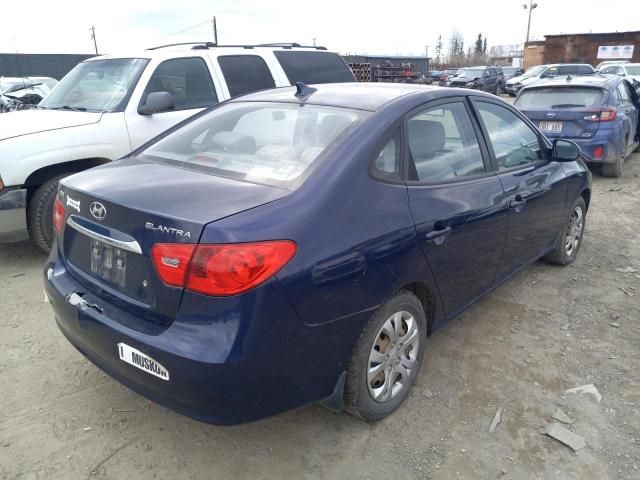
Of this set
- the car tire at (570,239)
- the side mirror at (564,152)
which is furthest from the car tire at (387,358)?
the car tire at (570,239)

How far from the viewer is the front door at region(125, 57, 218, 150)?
512 centimetres

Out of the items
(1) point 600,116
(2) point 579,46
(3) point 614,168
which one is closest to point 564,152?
(1) point 600,116

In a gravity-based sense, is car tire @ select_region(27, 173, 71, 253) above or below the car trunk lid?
below

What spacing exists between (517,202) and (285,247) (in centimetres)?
205

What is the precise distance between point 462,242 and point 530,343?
3.68ft

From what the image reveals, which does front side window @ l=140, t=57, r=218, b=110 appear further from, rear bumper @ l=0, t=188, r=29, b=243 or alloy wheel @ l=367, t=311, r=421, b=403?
alloy wheel @ l=367, t=311, r=421, b=403

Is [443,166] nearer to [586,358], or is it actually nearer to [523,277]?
[586,358]

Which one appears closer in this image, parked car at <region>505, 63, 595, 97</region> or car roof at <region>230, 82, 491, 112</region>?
car roof at <region>230, 82, 491, 112</region>

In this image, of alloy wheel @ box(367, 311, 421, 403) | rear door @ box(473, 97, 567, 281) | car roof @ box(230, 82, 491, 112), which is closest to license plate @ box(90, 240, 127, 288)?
alloy wheel @ box(367, 311, 421, 403)

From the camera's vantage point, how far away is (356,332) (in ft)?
7.80

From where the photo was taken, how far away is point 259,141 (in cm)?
282

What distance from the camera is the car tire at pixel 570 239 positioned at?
4.62 metres

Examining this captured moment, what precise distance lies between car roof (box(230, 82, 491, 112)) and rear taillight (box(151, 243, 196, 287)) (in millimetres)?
1265

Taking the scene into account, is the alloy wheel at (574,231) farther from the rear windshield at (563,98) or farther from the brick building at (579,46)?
the brick building at (579,46)
